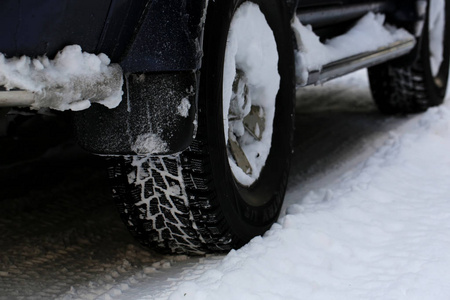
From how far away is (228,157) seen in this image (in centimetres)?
220

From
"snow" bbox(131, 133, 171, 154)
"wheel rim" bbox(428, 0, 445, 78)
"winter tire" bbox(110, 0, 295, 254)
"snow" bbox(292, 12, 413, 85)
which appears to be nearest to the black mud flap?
"snow" bbox(131, 133, 171, 154)

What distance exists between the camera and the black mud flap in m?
1.81

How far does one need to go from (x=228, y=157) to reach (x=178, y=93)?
45 centimetres

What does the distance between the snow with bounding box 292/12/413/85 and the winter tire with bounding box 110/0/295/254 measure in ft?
0.36

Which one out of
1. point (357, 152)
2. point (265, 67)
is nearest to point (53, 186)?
point (265, 67)

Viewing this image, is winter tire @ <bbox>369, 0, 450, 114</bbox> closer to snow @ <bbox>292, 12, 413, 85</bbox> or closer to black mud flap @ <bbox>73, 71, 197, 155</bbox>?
snow @ <bbox>292, 12, 413, 85</bbox>

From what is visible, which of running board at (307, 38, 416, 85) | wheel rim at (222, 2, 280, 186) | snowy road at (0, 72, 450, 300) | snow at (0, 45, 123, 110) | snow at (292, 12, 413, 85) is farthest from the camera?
running board at (307, 38, 416, 85)

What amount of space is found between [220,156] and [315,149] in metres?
1.95

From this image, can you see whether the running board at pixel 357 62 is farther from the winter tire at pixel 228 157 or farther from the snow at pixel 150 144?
the snow at pixel 150 144

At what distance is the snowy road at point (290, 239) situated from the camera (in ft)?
6.41

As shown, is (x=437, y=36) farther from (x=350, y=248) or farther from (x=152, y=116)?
(x=152, y=116)

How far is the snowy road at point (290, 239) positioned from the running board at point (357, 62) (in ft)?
1.61

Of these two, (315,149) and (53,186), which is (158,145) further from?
(315,149)

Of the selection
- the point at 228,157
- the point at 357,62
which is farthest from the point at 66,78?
the point at 357,62
